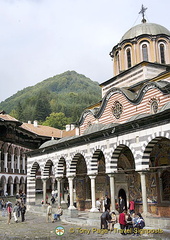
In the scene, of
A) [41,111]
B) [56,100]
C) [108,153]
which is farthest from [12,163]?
[56,100]

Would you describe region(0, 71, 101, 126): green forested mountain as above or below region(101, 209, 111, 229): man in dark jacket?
above

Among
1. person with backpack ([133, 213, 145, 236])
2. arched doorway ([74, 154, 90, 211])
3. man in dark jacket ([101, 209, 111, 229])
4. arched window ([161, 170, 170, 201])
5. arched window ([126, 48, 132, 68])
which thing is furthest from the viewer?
arched window ([126, 48, 132, 68])

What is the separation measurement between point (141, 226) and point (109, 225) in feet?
4.99

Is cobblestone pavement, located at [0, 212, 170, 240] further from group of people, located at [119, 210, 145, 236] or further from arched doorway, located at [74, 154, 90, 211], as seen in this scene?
arched doorway, located at [74, 154, 90, 211]

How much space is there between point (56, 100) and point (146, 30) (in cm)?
7953

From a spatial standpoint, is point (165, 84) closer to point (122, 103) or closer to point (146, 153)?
point (122, 103)

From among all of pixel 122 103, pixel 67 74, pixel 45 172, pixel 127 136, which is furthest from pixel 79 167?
pixel 67 74

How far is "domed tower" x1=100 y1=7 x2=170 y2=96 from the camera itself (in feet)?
64.7

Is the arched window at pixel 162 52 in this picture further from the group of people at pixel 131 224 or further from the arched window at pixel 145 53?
the group of people at pixel 131 224

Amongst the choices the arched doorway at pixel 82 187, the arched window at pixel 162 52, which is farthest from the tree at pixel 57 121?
the arched window at pixel 162 52

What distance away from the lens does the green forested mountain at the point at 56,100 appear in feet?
267

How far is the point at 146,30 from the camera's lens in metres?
21.5

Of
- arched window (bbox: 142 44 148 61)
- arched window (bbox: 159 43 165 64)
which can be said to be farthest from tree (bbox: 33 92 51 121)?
arched window (bbox: 159 43 165 64)

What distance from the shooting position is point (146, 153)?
12.7 meters
